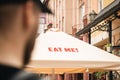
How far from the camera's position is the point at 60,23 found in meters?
32.1

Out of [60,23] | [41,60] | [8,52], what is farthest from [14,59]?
[60,23]

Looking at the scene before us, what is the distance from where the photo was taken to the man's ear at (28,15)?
0.59m

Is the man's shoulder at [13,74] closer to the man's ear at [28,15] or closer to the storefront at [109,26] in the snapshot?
the man's ear at [28,15]

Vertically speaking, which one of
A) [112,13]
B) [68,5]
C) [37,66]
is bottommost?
[37,66]

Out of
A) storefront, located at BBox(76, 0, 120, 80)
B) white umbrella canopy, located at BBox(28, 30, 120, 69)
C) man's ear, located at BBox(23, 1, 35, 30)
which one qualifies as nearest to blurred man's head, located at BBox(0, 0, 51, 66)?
man's ear, located at BBox(23, 1, 35, 30)

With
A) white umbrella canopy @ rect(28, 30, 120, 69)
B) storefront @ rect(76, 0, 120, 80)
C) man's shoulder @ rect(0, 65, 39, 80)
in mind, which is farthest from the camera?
storefront @ rect(76, 0, 120, 80)

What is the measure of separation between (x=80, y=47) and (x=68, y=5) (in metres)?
21.6

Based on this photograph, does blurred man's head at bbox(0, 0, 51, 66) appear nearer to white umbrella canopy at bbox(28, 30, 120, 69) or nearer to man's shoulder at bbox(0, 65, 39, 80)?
man's shoulder at bbox(0, 65, 39, 80)

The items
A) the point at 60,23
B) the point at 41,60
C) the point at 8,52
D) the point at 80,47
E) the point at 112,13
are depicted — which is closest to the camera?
the point at 8,52

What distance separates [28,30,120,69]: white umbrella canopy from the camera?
19.6ft

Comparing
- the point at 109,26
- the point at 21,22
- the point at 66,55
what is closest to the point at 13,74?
the point at 21,22

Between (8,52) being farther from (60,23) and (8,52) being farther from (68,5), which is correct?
(60,23)

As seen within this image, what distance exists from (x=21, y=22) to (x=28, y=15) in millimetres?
24

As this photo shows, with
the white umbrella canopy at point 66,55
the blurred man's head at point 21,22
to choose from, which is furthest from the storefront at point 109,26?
the blurred man's head at point 21,22
